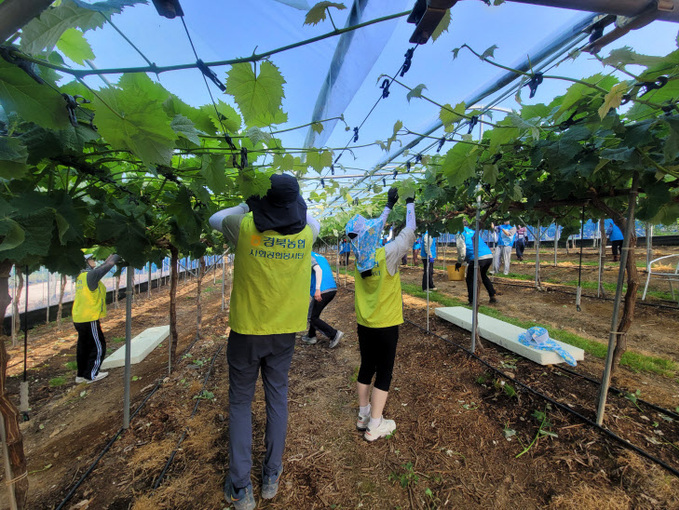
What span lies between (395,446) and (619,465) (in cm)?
159

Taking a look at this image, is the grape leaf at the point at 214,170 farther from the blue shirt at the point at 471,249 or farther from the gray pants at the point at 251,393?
the blue shirt at the point at 471,249

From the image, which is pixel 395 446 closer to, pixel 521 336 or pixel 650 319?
pixel 521 336

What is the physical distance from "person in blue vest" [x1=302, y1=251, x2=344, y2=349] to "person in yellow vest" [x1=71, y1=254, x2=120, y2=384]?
3.15 metres

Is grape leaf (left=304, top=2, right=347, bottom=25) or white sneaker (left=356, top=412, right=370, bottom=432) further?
white sneaker (left=356, top=412, right=370, bottom=432)

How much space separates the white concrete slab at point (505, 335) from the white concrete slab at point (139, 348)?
5744mm

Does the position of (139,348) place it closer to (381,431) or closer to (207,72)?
(381,431)

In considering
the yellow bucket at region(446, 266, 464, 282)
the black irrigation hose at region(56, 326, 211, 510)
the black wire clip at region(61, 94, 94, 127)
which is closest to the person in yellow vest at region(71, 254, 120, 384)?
the black irrigation hose at region(56, 326, 211, 510)

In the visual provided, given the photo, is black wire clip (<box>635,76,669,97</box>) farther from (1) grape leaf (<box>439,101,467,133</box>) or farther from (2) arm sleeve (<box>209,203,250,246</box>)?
(2) arm sleeve (<box>209,203,250,246</box>)

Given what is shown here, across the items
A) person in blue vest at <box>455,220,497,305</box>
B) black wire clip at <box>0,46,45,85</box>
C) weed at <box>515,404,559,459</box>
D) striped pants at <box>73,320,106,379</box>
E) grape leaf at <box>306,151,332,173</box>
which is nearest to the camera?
black wire clip at <box>0,46,45,85</box>

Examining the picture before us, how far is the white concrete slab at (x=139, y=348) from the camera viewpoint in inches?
190

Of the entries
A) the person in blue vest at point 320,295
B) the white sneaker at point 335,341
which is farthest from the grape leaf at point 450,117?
the white sneaker at point 335,341

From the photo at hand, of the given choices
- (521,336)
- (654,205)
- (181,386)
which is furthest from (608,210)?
(181,386)

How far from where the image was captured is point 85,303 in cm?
434

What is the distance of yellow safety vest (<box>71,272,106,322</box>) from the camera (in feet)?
14.1
